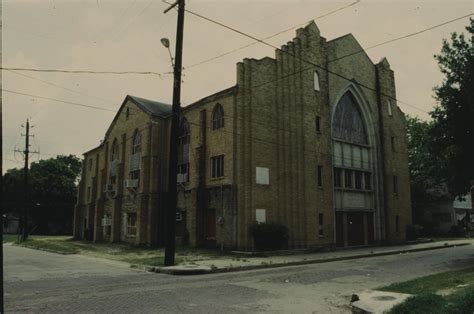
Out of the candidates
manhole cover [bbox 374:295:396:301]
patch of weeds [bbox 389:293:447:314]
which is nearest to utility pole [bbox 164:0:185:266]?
manhole cover [bbox 374:295:396:301]

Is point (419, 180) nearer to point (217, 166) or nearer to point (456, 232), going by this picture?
point (456, 232)

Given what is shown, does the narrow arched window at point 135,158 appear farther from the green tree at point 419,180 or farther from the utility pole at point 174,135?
the green tree at point 419,180

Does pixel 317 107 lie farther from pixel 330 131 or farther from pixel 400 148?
pixel 400 148

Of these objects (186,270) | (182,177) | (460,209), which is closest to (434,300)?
(186,270)

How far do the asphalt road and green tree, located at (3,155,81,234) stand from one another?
46.2 metres

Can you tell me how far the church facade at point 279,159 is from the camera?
23.2m

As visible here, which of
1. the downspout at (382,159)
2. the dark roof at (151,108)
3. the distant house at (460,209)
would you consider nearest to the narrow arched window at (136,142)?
the dark roof at (151,108)

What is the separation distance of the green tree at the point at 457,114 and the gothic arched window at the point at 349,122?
10.4 metres

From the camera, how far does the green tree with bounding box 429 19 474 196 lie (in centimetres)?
1720

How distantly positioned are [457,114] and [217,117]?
1333 centimetres

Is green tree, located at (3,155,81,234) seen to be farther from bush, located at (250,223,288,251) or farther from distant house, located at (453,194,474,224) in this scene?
distant house, located at (453,194,474,224)

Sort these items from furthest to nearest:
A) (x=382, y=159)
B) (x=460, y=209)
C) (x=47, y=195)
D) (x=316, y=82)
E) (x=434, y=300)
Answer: (x=47, y=195) < (x=460, y=209) < (x=382, y=159) < (x=316, y=82) < (x=434, y=300)

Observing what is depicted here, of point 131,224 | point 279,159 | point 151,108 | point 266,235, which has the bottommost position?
point 266,235

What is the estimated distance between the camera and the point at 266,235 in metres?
21.5
